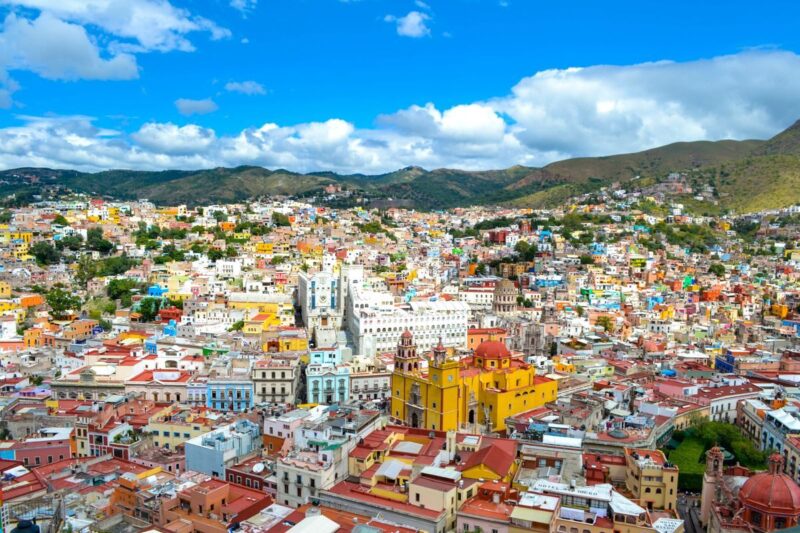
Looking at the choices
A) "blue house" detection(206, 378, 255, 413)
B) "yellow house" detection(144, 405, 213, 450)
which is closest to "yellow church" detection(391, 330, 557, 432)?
"blue house" detection(206, 378, 255, 413)

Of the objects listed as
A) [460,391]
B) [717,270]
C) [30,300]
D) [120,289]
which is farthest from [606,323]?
[30,300]

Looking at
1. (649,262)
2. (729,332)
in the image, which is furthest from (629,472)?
(649,262)

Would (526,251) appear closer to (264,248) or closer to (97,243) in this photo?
(264,248)

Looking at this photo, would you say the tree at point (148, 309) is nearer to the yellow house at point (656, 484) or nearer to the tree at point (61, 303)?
the tree at point (61, 303)

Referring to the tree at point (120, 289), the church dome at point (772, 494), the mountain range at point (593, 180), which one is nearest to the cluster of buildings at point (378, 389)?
the church dome at point (772, 494)

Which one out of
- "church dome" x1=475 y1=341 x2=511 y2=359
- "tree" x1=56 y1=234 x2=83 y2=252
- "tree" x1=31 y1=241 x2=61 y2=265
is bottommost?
"church dome" x1=475 y1=341 x2=511 y2=359

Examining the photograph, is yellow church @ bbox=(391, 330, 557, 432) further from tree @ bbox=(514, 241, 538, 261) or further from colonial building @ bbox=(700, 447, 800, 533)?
tree @ bbox=(514, 241, 538, 261)
